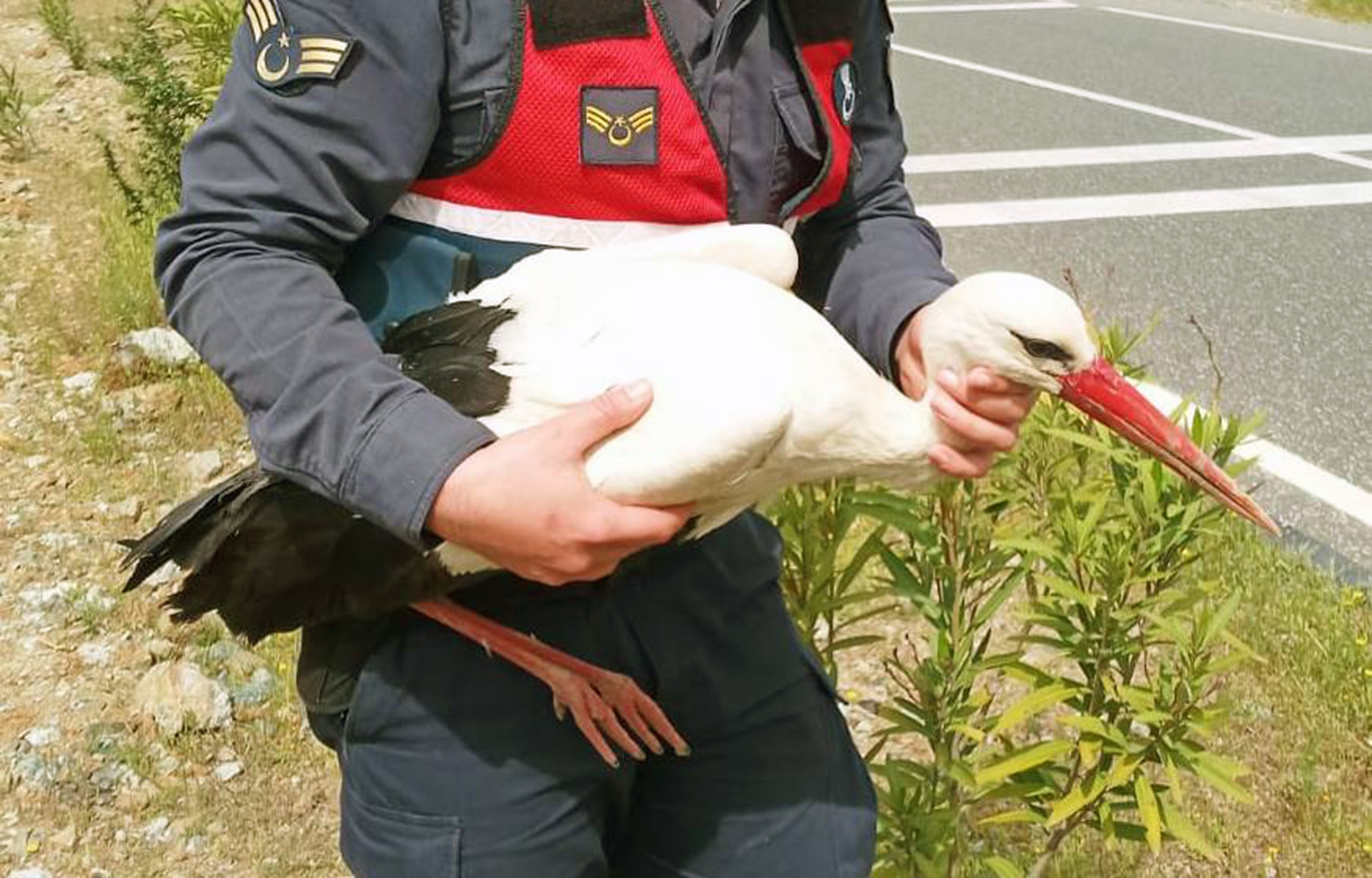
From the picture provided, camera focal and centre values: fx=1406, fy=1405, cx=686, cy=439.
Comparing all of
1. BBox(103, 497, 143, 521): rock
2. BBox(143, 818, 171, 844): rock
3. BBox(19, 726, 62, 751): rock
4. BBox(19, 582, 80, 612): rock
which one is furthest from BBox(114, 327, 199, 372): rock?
BBox(143, 818, 171, 844): rock

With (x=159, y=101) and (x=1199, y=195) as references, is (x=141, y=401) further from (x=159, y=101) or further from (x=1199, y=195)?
(x=1199, y=195)

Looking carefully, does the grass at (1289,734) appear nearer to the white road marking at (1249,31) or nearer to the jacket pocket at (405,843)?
the jacket pocket at (405,843)

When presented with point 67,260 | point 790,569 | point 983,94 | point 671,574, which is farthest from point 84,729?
point 983,94

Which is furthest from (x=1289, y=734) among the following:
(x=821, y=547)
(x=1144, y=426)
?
(x=1144, y=426)

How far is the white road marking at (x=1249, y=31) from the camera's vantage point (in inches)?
420

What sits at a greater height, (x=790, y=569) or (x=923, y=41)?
(x=790, y=569)

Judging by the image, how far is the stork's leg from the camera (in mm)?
1691

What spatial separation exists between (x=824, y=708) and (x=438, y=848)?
0.57 meters

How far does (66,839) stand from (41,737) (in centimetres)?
34

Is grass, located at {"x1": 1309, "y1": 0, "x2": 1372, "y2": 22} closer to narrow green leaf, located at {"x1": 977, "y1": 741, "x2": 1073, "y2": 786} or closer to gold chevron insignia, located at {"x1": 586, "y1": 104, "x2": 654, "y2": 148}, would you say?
narrow green leaf, located at {"x1": 977, "y1": 741, "x2": 1073, "y2": 786}

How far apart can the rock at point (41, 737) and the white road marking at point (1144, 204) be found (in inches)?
170

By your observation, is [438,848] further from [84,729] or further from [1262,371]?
[1262,371]

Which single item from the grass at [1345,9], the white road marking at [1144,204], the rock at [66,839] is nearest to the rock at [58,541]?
the rock at [66,839]

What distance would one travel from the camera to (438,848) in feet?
5.65
